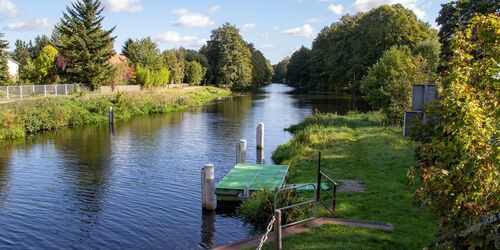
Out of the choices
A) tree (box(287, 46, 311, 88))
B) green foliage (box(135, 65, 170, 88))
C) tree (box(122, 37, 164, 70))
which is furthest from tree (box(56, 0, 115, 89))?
tree (box(287, 46, 311, 88))

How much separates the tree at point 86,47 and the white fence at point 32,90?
3373 mm

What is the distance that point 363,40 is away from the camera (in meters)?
83.0

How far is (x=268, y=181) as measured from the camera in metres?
17.1

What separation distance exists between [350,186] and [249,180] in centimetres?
386

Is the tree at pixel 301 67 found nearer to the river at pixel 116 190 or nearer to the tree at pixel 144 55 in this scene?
the tree at pixel 144 55

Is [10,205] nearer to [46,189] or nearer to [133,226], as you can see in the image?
[46,189]

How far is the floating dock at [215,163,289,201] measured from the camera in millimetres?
16234

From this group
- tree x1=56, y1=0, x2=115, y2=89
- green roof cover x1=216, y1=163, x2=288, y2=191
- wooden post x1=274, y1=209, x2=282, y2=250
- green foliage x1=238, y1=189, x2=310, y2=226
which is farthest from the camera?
tree x1=56, y1=0, x2=115, y2=89

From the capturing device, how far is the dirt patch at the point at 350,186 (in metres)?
15.5

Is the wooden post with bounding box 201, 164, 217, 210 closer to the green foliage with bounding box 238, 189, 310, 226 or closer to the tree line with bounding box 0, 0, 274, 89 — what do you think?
the green foliage with bounding box 238, 189, 310, 226

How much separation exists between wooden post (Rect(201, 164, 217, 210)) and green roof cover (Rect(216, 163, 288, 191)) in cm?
90

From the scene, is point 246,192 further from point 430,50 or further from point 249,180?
point 430,50

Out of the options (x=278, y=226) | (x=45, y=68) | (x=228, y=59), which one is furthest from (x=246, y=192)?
(x=228, y=59)

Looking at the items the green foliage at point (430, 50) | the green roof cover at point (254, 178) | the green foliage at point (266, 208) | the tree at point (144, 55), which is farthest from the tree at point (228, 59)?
the green foliage at point (266, 208)
